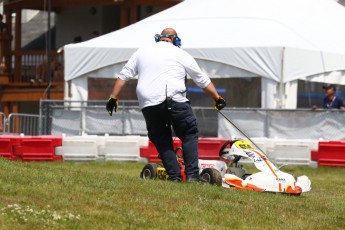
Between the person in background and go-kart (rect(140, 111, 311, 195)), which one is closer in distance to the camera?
go-kart (rect(140, 111, 311, 195))

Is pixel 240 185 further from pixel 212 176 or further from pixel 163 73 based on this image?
pixel 163 73

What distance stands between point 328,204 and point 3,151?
376 inches

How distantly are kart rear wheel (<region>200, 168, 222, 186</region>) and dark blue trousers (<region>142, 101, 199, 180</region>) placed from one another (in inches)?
6.0

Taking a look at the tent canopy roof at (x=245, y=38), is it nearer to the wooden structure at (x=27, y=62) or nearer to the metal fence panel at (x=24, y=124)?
the metal fence panel at (x=24, y=124)

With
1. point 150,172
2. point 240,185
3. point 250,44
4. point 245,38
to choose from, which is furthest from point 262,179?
point 245,38

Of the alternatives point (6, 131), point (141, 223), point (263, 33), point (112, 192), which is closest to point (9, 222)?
point (141, 223)

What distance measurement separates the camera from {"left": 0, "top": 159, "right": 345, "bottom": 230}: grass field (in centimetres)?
838

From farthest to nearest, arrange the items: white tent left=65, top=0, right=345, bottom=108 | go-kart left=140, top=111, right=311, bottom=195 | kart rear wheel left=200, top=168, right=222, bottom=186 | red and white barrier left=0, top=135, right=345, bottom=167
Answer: white tent left=65, top=0, right=345, bottom=108
red and white barrier left=0, top=135, right=345, bottom=167
go-kart left=140, top=111, right=311, bottom=195
kart rear wheel left=200, top=168, right=222, bottom=186

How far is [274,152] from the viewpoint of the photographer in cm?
1861

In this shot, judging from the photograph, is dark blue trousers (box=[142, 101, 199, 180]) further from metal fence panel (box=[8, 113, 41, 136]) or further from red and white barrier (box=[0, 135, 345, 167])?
metal fence panel (box=[8, 113, 41, 136])

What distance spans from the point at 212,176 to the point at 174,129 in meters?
0.69

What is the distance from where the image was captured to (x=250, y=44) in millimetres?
20656

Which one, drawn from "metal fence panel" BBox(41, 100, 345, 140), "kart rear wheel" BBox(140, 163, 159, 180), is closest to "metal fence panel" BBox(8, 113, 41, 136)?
"metal fence panel" BBox(41, 100, 345, 140)

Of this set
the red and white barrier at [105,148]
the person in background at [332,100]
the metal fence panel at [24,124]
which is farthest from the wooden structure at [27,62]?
the person in background at [332,100]
